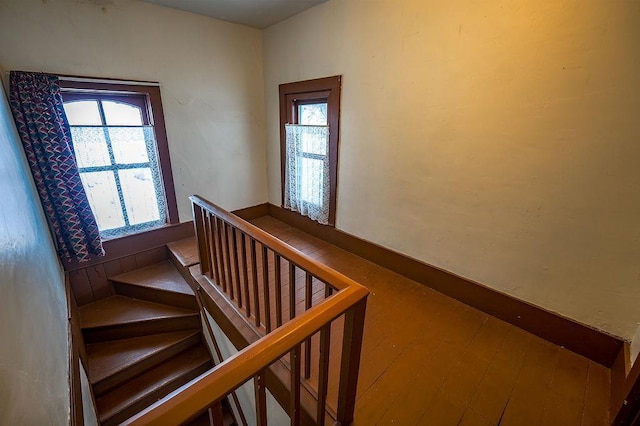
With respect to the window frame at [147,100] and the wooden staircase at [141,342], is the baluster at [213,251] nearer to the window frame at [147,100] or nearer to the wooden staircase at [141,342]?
the wooden staircase at [141,342]

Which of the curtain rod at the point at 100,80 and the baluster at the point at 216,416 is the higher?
the curtain rod at the point at 100,80

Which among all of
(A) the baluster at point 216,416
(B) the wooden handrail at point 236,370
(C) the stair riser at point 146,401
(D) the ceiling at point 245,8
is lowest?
(C) the stair riser at point 146,401

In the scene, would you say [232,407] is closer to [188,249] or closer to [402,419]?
[188,249]

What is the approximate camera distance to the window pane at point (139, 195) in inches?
101

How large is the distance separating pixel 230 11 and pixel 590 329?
369cm

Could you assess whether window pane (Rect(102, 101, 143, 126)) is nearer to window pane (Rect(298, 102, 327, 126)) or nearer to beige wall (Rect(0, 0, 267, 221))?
beige wall (Rect(0, 0, 267, 221))

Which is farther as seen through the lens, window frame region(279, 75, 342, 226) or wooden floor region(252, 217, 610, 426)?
window frame region(279, 75, 342, 226)

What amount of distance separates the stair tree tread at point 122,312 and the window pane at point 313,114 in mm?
2242

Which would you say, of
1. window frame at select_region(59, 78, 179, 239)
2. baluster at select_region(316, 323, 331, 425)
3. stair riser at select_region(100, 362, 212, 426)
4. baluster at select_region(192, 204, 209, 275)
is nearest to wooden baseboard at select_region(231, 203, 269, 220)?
window frame at select_region(59, 78, 179, 239)

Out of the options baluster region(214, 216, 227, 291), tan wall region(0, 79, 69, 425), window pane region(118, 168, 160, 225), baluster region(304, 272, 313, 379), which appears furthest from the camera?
window pane region(118, 168, 160, 225)

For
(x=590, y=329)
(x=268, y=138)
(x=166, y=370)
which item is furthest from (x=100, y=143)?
(x=590, y=329)

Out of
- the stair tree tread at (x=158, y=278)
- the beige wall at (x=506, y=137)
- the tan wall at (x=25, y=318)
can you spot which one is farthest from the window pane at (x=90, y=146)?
the beige wall at (x=506, y=137)

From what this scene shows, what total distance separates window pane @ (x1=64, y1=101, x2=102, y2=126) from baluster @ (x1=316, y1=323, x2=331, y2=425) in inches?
106

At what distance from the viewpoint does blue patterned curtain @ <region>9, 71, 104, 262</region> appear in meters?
1.89
